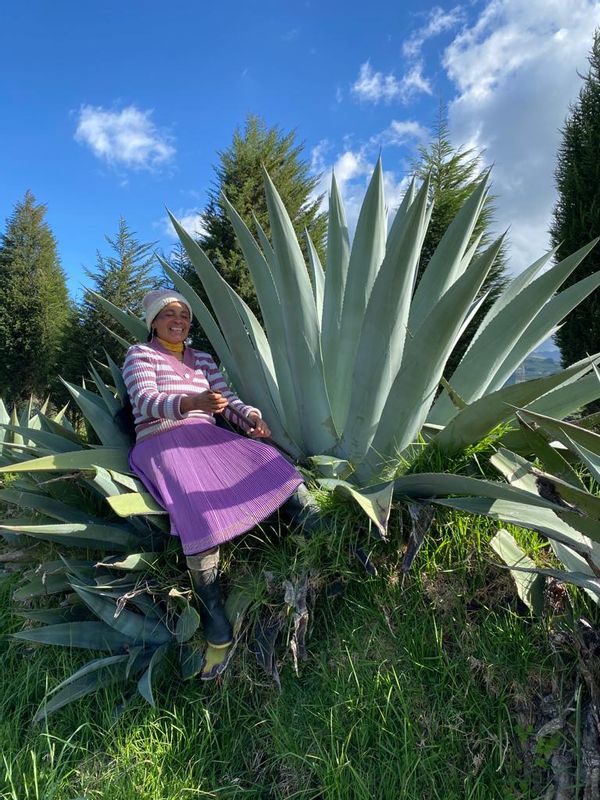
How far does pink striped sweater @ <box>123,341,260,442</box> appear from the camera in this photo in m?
2.03

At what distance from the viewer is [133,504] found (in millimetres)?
1759

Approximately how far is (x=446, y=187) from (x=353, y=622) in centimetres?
809

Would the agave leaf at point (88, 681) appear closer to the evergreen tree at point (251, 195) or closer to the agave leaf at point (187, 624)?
the agave leaf at point (187, 624)

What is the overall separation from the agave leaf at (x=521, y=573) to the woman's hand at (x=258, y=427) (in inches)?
37.6

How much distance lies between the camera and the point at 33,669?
2.02 metres

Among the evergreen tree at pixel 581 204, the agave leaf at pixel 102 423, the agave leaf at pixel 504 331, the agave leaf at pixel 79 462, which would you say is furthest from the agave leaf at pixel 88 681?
the evergreen tree at pixel 581 204

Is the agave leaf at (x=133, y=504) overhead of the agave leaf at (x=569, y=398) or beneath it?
overhead

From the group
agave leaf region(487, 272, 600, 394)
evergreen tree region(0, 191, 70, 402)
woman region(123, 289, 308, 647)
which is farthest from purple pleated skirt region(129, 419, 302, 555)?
evergreen tree region(0, 191, 70, 402)

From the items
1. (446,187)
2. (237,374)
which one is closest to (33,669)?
(237,374)

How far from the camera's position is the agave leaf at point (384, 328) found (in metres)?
1.66

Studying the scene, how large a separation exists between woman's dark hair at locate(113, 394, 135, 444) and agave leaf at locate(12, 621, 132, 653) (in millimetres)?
824

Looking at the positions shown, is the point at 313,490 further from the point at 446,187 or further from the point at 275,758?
the point at 446,187

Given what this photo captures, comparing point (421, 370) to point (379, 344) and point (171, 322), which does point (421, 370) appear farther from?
point (171, 322)

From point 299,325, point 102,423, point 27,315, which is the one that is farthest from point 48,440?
point 27,315
